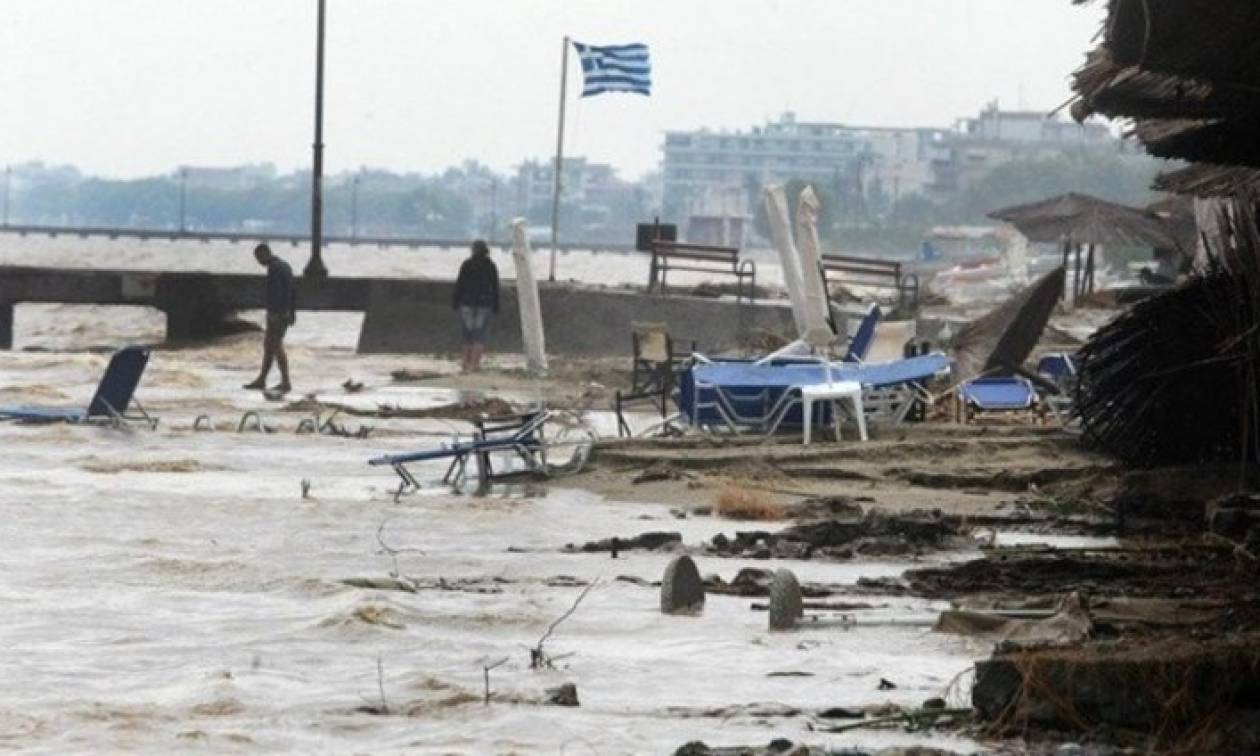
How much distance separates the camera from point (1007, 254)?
343ft

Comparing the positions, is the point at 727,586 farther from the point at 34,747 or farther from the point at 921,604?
the point at 34,747

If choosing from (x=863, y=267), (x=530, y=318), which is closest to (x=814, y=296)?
(x=530, y=318)

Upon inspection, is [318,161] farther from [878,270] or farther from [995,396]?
[995,396]

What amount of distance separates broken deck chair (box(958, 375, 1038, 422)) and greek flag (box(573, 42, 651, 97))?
2387 cm

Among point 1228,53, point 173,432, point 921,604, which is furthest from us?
point 173,432

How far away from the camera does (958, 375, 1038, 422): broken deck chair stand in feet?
86.1

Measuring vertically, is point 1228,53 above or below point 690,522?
above

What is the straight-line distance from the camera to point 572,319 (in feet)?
142

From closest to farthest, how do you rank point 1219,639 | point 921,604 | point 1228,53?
point 1219,639, point 1228,53, point 921,604

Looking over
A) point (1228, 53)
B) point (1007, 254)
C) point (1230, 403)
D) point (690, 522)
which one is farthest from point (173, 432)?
point (1007, 254)

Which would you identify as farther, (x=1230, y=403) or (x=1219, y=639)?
(x=1230, y=403)

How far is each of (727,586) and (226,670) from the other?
Result: 3.22 m

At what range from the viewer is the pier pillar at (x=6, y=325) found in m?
47.3

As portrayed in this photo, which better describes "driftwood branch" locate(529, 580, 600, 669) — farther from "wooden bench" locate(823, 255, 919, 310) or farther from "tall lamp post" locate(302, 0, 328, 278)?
"tall lamp post" locate(302, 0, 328, 278)
